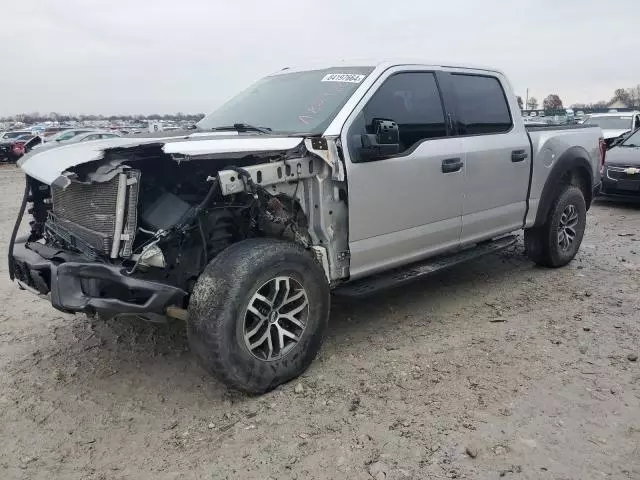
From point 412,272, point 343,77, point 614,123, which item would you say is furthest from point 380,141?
point 614,123

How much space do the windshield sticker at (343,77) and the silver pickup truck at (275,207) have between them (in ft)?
0.07

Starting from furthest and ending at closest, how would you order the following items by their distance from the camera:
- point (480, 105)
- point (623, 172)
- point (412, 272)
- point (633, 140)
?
point (633, 140), point (623, 172), point (480, 105), point (412, 272)

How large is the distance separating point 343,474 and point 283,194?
1.71 meters

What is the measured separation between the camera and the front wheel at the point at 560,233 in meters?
5.80

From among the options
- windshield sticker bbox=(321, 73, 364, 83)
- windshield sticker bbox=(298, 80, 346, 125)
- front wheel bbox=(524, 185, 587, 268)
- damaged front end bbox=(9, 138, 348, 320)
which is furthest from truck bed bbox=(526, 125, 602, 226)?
damaged front end bbox=(9, 138, 348, 320)

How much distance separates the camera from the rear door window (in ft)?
15.7

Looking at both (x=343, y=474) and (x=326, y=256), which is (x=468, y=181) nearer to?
(x=326, y=256)

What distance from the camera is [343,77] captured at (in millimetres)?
4266

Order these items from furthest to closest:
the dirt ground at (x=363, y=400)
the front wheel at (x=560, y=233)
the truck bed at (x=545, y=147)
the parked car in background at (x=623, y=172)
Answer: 1. the parked car in background at (x=623, y=172)
2. the front wheel at (x=560, y=233)
3. the truck bed at (x=545, y=147)
4. the dirt ground at (x=363, y=400)

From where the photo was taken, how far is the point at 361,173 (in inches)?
151

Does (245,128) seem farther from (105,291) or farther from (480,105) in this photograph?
(480,105)

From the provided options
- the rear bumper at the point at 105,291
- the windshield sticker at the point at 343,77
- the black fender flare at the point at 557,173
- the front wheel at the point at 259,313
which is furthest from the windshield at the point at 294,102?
the black fender flare at the point at 557,173

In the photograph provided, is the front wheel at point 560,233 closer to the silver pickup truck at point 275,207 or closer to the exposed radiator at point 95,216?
the silver pickup truck at point 275,207

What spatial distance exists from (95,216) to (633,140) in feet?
35.9
